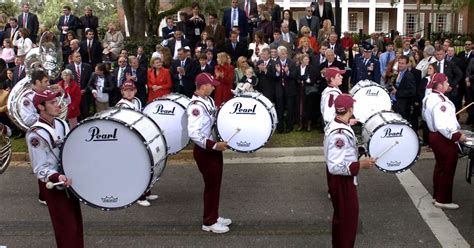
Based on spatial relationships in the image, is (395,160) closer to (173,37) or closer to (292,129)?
(292,129)

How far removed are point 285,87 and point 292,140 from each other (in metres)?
1.27

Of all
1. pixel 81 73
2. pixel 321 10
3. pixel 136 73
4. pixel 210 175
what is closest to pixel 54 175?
pixel 210 175

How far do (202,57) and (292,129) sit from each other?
8.36ft

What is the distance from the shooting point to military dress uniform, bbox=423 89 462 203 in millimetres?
7508

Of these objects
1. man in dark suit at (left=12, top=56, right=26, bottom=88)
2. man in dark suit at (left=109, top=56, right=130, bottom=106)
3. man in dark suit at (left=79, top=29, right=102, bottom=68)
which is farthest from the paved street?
man in dark suit at (left=79, top=29, right=102, bottom=68)

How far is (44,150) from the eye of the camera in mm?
5520

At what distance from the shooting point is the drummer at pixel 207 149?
6953 millimetres

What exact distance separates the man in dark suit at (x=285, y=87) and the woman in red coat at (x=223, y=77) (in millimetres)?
1020

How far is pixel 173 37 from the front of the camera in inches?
592

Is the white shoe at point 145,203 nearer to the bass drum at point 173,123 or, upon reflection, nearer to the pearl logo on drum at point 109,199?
the bass drum at point 173,123

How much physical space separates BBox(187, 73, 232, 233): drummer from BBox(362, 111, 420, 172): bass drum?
1930mm

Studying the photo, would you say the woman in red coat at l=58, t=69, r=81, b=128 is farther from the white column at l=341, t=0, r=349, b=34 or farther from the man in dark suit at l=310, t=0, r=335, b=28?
the white column at l=341, t=0, r=349, b=34

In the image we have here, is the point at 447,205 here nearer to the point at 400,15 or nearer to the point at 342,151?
the point at 342,151

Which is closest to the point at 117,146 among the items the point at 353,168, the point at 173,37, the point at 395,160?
the point at 353,168
